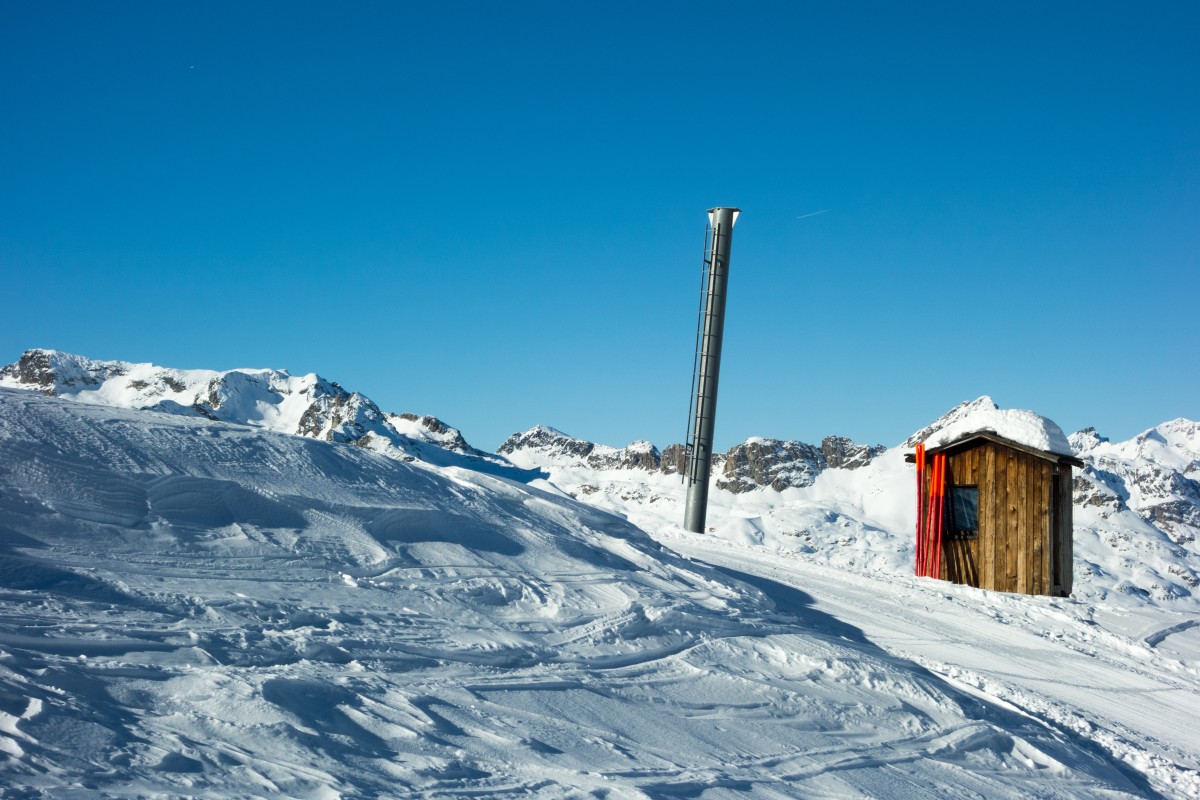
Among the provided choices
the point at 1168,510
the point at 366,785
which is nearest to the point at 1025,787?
the point at 366,785

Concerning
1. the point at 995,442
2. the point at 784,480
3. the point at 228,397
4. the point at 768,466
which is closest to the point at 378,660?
the point at 995,442

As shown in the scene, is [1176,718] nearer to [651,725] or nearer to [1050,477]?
[651,725]

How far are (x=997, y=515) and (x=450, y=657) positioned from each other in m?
10.6

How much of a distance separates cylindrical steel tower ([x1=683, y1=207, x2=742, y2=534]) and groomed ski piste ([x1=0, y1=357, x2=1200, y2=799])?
786cm

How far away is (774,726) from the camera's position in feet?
16.6

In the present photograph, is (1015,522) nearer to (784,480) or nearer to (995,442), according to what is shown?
(995,442)

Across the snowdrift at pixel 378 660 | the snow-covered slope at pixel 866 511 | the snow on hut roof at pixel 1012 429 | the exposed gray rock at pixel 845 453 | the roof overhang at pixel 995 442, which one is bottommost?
the snowdrift at pixel 378 660

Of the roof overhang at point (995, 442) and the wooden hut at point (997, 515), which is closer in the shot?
the roof overhang at point (995, 442)

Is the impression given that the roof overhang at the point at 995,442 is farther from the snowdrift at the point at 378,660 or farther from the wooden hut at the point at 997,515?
the snowdrift at the point at 378,660

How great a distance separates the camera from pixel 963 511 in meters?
14.1

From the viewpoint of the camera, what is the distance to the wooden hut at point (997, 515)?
1327cm

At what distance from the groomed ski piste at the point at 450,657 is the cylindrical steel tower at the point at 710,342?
25.8ft

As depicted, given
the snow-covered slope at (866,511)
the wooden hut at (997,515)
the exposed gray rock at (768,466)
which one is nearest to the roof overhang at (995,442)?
the wooden hut at (997,515)

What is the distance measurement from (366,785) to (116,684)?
1239 millimetres
